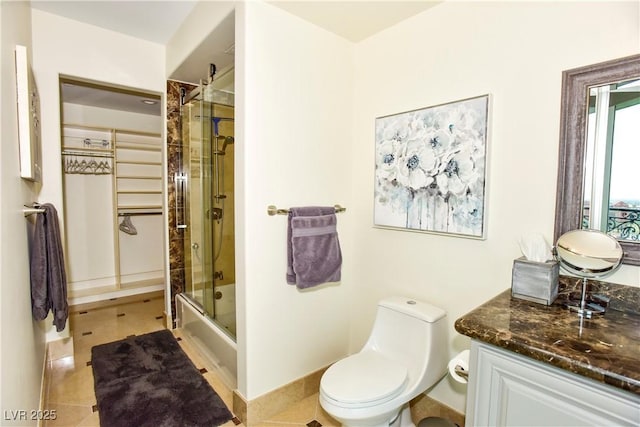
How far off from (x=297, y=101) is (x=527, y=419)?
5.95 feet

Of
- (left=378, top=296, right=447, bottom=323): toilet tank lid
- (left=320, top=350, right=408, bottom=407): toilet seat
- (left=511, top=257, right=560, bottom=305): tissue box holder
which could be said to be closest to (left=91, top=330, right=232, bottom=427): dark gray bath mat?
(left=320, top=350, right=408, bottom=407): toilet seat

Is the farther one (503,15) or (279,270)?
(279,270)

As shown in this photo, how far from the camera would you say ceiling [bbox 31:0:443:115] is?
5.94 feet

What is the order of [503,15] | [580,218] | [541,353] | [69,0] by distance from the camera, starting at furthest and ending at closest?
[69,0]
[503,15]
[580,218]
[541,353]

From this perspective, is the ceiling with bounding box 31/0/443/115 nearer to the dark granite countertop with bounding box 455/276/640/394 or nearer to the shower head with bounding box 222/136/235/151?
the shower head with bounding box 222/136/235/151

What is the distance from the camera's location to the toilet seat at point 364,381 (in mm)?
1444

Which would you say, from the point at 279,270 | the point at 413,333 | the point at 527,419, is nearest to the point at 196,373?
the point at 279,270

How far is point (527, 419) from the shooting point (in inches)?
39.7

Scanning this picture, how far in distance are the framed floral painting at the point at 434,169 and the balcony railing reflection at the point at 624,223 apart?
1.58ft

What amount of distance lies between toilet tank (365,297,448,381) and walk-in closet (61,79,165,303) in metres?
3.16

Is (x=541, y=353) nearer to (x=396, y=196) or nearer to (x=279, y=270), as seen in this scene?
(x=396, y=196)

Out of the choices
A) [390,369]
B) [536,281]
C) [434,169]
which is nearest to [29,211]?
[390,369]

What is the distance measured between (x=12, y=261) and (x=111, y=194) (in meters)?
3.28

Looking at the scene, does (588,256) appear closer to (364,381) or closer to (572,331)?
(572,331)
